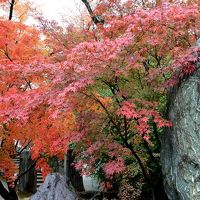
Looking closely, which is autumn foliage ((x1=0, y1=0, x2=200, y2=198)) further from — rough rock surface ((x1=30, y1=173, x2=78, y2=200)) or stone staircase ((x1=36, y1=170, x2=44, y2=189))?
stone staircase ((x1=36, y1=170, x2=44, y2=189))

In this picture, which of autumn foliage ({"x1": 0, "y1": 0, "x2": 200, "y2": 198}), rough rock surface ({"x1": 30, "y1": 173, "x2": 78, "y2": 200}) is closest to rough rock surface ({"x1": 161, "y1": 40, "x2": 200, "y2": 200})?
autumn foliage ({"x1": 0, "y1": 0, "x2": 200, "y2": 198})

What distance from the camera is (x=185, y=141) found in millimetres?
6090

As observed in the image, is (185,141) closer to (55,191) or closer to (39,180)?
(55,191)

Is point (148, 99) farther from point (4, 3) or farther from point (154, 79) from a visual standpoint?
point (4, 3)

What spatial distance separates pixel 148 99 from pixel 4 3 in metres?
8.17

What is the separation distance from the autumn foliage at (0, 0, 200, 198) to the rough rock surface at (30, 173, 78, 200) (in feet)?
2.16

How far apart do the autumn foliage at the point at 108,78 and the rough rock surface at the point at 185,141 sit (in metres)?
0.29

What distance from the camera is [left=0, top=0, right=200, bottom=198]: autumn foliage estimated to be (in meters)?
5.76

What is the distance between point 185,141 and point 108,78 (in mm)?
1899

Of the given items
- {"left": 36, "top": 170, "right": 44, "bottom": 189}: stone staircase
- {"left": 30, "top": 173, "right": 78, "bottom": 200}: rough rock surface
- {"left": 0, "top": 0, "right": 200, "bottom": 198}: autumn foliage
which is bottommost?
{"left": 30, "top": 173, "right": 78, "bottom": 200}: rough rock surface

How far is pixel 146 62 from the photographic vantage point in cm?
730

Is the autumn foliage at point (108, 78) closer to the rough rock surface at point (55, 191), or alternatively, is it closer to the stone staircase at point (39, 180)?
the rough rock surface at point (55, 191)

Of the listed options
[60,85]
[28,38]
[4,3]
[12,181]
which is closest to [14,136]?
[12,181]

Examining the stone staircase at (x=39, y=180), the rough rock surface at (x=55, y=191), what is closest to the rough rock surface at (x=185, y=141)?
the rough rock surface at (x=55, y=191)
